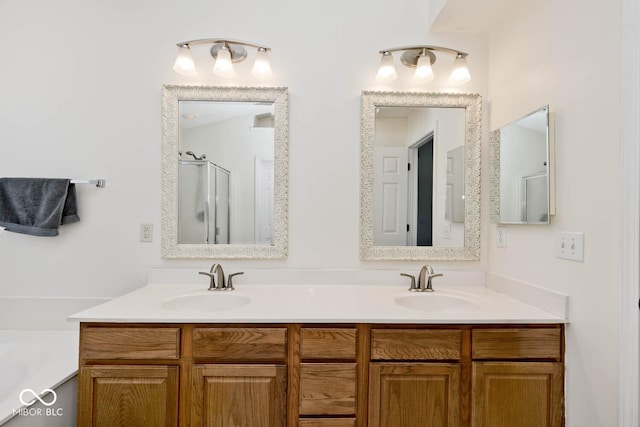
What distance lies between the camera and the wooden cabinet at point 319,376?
4.26 feet

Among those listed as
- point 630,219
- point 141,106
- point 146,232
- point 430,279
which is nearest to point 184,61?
point 141,106

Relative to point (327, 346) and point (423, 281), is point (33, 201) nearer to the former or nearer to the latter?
point (327, 346)

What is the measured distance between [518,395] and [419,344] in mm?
428

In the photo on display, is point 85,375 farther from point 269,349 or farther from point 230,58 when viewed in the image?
point 230,58

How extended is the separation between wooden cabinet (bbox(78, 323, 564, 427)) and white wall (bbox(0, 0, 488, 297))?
0.58m

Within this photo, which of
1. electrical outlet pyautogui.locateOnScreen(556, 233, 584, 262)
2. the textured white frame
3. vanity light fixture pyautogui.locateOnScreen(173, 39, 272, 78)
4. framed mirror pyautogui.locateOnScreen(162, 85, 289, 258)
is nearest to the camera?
the textured white frame

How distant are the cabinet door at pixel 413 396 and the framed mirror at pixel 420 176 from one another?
66 cm

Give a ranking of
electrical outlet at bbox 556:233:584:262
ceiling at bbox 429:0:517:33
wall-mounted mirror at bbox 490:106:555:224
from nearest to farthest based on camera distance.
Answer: electrical outlet at bbox 556:233:584:262 < wall-mounted mirror at bbox 490:106:555:224 < ceiling at bbox 429:0:517:33

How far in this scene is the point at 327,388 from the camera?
4.29 feet

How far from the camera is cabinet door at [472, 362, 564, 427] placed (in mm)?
1306

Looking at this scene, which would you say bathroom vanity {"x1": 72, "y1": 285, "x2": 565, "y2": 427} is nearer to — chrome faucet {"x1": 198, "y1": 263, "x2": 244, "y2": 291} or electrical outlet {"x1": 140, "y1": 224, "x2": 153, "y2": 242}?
chrome faucet {"x1": 198, "y1": 263, "x2": 244, "y2": 291}

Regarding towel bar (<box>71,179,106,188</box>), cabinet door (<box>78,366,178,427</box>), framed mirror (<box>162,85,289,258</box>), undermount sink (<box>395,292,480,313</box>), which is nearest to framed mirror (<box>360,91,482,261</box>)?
undermount sink (<box>395,292,480,313</box>)

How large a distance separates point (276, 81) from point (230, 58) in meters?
0.26

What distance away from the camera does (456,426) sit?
1315mm
